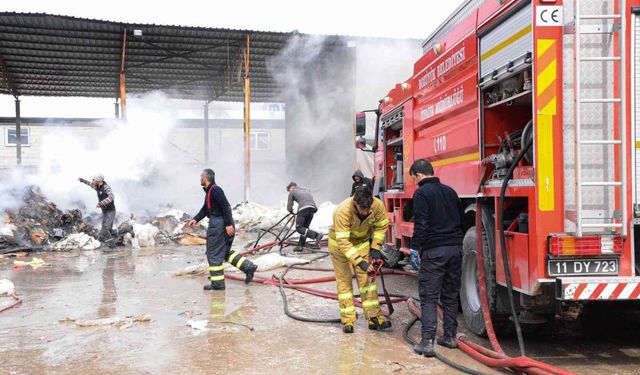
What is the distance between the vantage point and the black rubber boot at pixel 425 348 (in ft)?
14.0

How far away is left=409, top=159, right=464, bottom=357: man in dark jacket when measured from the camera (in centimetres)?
438

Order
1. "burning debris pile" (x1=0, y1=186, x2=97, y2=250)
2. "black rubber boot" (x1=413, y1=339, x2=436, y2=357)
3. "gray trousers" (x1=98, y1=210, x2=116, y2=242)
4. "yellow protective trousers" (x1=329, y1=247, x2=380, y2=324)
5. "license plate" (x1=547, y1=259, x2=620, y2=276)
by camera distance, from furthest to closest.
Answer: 1. "gray trousers" (x1=98, y1=210, x2=116, y2=242)
2. "burning debris pile" (x1=0, y1=186, x2=97, y2=250)
3. "yellow protective trousers" (x1=329, y1=247, x2=380, y2=324)
4. "black rubber boot" (x1=413, y1=339, x2=436, y2=357)
5. "license plate" (x1=547, y1=259, x2=620, y2=276)

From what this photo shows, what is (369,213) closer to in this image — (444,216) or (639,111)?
(444,216)

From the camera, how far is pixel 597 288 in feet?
11.9

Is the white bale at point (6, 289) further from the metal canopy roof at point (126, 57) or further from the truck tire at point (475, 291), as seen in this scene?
the metal canopy roof at point (126, 57)

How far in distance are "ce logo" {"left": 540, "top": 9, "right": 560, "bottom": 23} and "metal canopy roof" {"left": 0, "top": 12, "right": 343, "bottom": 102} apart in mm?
13816

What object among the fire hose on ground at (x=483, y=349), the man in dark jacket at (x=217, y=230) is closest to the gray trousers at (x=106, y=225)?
the man in dark jacket at (x=217, y=230)

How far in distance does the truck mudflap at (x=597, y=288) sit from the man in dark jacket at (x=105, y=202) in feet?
34.5

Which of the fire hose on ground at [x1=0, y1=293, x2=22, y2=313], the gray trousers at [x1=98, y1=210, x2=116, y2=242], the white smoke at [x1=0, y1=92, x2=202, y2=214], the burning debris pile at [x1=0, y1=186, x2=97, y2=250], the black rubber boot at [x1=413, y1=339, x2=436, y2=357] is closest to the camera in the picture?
the black rubber boot at [x1=413, y1=339, x2=436, y2=357]

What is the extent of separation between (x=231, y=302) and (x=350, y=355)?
246 centimetres

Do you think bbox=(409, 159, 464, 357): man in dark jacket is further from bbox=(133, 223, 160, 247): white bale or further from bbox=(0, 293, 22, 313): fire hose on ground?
bbox=(133, 223, 160, 247): white bale

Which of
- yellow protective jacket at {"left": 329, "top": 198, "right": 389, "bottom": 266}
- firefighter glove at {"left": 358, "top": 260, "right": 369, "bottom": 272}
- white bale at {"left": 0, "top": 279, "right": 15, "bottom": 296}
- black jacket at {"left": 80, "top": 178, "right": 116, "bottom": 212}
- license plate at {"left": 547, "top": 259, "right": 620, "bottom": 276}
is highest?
black jacket at {"left": 80, "top": 178, "right": 116, "bottom": 212}

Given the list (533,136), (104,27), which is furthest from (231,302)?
(104,27)

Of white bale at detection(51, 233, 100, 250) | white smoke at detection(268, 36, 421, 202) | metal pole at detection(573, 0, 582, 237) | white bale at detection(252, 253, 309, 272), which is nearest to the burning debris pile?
white bale at detection(51, 233, 100, 250)
